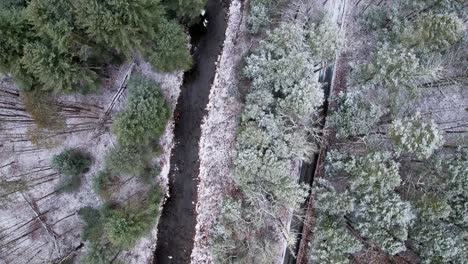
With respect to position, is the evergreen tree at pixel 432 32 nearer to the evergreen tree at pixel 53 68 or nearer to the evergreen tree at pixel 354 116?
the evergreen tree at pixel 354 116

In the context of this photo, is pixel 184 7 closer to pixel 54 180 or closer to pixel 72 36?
pixel 72 36

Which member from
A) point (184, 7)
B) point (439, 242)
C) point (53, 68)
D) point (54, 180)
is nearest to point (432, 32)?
point (439, 242)

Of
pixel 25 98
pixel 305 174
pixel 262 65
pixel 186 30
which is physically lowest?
pixel 305 174

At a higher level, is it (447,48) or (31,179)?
(447,48)

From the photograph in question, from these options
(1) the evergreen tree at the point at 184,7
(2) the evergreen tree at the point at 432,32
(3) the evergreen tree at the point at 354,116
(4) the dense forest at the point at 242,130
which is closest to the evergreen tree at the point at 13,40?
(4) the dense forest at the point at 242,130

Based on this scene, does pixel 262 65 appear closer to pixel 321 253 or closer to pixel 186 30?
pixel 186 30

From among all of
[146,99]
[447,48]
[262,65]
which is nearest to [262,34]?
[262,65]

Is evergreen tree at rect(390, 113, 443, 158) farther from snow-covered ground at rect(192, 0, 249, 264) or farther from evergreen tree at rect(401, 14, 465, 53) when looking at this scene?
snow-covered ground at rect(192, 0, 249, 264)
